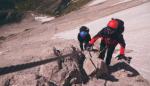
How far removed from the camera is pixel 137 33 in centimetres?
2058

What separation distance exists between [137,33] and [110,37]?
9224 millimetres

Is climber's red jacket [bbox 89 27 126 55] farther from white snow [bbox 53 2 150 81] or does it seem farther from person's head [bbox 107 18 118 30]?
white snow [bbox 53 2 150 81]

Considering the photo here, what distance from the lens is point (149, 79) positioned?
12.3 meters

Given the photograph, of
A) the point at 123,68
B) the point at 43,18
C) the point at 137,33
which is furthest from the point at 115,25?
the point at 43,18

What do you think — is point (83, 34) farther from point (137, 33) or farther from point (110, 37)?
point (137, 33)

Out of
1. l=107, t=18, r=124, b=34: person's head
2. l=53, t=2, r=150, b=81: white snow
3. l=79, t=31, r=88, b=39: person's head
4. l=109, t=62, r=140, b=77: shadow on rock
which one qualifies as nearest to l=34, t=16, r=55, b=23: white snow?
l=53, t=2, r=150, b=81: white snow

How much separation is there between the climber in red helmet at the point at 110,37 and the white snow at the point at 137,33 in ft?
5.83

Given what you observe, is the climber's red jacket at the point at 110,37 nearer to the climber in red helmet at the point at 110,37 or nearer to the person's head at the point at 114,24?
the climber in red helmet at the point at 110,37

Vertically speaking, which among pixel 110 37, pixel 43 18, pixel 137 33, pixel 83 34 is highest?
pixel 110 37

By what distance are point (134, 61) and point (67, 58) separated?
3.90 meters

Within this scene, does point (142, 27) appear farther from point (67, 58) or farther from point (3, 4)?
point (3, 4)

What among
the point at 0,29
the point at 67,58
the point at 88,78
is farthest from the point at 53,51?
the point at 0,29

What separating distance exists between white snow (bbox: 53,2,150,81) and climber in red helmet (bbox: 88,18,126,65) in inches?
70.0

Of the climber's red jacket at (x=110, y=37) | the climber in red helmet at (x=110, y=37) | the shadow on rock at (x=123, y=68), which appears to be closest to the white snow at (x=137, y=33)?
the shadow on rock at (x=123, y=68)
